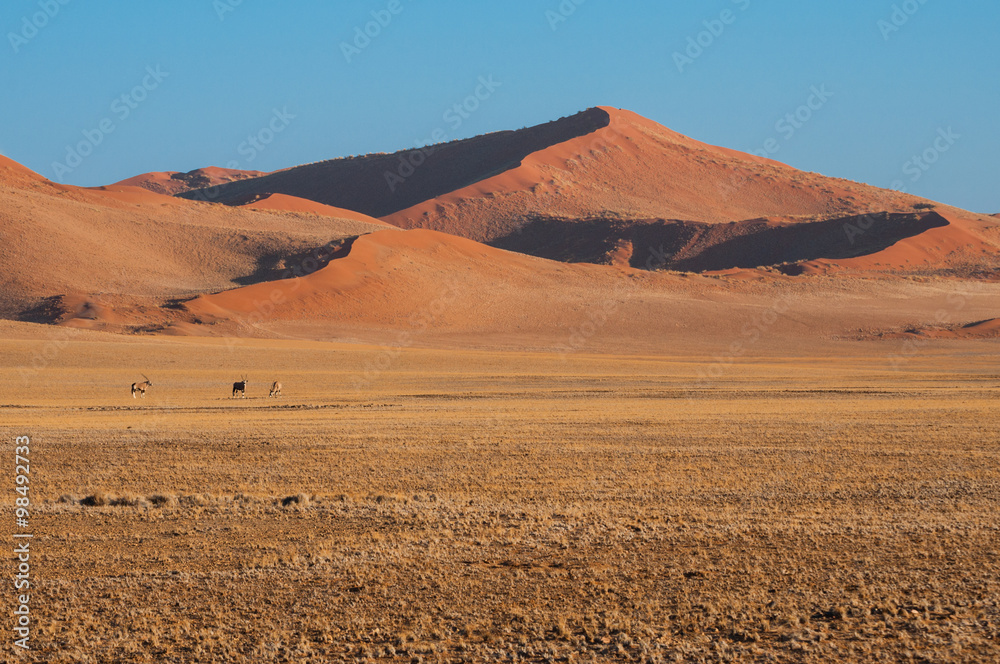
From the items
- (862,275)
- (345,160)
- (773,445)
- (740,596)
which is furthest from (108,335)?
(345,160)

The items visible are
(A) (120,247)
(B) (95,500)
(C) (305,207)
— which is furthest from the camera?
(C) (305,207)

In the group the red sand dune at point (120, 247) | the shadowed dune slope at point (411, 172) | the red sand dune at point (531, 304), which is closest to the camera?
the red sand dune at point (531, 304)

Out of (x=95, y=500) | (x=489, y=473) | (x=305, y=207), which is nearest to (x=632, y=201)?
(x=305, y=207)

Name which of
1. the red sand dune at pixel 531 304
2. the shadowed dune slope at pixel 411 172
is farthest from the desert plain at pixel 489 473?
the shadowed dune slope at pixel 411 172

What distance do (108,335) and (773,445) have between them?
141 ft

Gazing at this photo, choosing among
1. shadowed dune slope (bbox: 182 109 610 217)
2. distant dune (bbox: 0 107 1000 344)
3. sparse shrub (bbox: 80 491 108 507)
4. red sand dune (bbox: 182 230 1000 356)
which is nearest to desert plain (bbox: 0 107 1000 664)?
sparse shrub (bbox: 80 491 108 507)

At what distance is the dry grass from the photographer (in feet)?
24.9

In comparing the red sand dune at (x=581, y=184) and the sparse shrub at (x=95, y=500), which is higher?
the red sand dune at (x=581, y=184)

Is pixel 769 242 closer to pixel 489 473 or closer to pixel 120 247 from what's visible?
pixel 120 247

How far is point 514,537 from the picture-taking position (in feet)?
35.3

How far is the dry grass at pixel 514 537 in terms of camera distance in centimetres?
759

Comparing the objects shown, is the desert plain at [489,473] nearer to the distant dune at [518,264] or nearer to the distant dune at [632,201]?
the distant dune at [518,264]

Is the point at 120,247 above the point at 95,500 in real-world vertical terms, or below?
above

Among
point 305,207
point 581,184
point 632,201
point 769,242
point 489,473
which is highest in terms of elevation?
point 581,184
